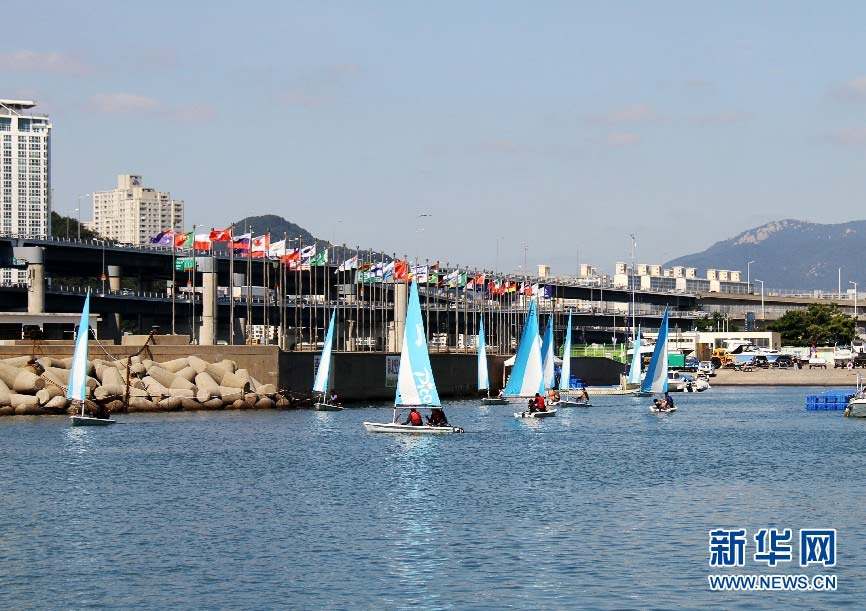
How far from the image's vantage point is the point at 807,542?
37656mm

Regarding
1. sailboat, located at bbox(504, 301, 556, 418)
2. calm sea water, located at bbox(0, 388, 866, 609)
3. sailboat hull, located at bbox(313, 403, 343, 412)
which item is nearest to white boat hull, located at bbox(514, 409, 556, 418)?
sailboat, located at bbox(504, 301, 556, 418)

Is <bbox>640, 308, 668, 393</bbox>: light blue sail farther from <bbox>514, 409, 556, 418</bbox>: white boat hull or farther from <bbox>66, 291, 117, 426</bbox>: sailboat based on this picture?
<bbox>66, 291, 117, 426</bbox>: sailboat

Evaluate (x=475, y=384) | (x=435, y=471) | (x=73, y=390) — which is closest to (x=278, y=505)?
(x=435, y=471)

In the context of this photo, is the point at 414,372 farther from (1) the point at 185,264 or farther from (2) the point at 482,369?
(1) the point at 185,264

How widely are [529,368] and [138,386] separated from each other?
2845 cm

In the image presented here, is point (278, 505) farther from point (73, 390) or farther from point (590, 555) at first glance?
point (73, 390)

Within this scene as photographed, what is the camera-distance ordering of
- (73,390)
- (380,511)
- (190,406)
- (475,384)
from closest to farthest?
(380,511), (73,390), (190,406), (475,384)

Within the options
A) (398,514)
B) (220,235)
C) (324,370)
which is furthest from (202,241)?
(398,514)

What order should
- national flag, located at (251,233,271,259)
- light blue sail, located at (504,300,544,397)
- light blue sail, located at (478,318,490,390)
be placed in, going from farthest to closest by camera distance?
light blue sail, located at (478,318,490,390), national flag, located at (251,233,271,259), light blue sail, located at (504,300,544,397)

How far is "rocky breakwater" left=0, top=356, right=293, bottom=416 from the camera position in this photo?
8725cm

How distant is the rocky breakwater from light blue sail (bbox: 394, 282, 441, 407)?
835 inches

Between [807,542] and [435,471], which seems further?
[435,471]

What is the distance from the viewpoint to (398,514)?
147 ft

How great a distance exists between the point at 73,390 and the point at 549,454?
3173 centimetres
